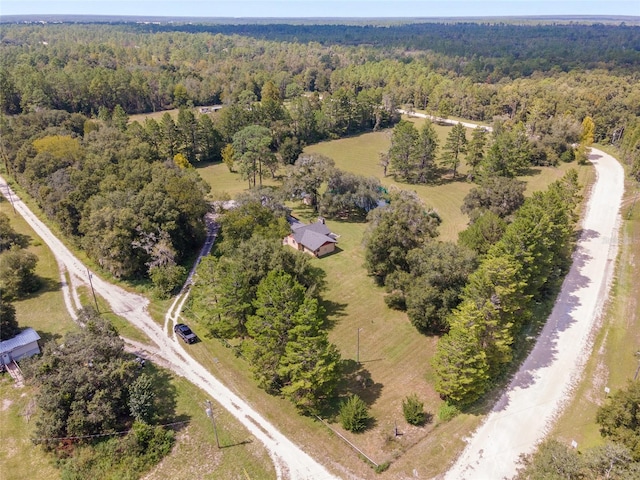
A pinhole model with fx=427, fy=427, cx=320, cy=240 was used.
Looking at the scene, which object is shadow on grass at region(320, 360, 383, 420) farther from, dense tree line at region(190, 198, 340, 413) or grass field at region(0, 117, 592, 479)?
dense tree line at region(190, 198, 340, 413)

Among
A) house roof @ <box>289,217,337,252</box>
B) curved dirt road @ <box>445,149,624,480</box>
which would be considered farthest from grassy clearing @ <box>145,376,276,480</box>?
house roof @ <box>289,217,337,252</box>

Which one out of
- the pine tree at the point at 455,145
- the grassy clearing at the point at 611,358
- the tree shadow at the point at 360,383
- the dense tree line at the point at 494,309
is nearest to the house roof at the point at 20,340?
the tree shadow at the point at 360,383

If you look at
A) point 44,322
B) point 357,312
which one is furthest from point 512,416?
point 44,322

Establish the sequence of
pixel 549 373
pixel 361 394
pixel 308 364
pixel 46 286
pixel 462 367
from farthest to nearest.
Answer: pixel 46 286 < pixel 549 373 < pixel 361 394 < pixel 308 364 < pixel 462 367

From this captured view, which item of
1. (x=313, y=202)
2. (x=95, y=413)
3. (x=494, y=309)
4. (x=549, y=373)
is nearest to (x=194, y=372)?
(x=95, y=413)

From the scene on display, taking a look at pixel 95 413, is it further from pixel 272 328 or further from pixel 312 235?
pixel 312 235
